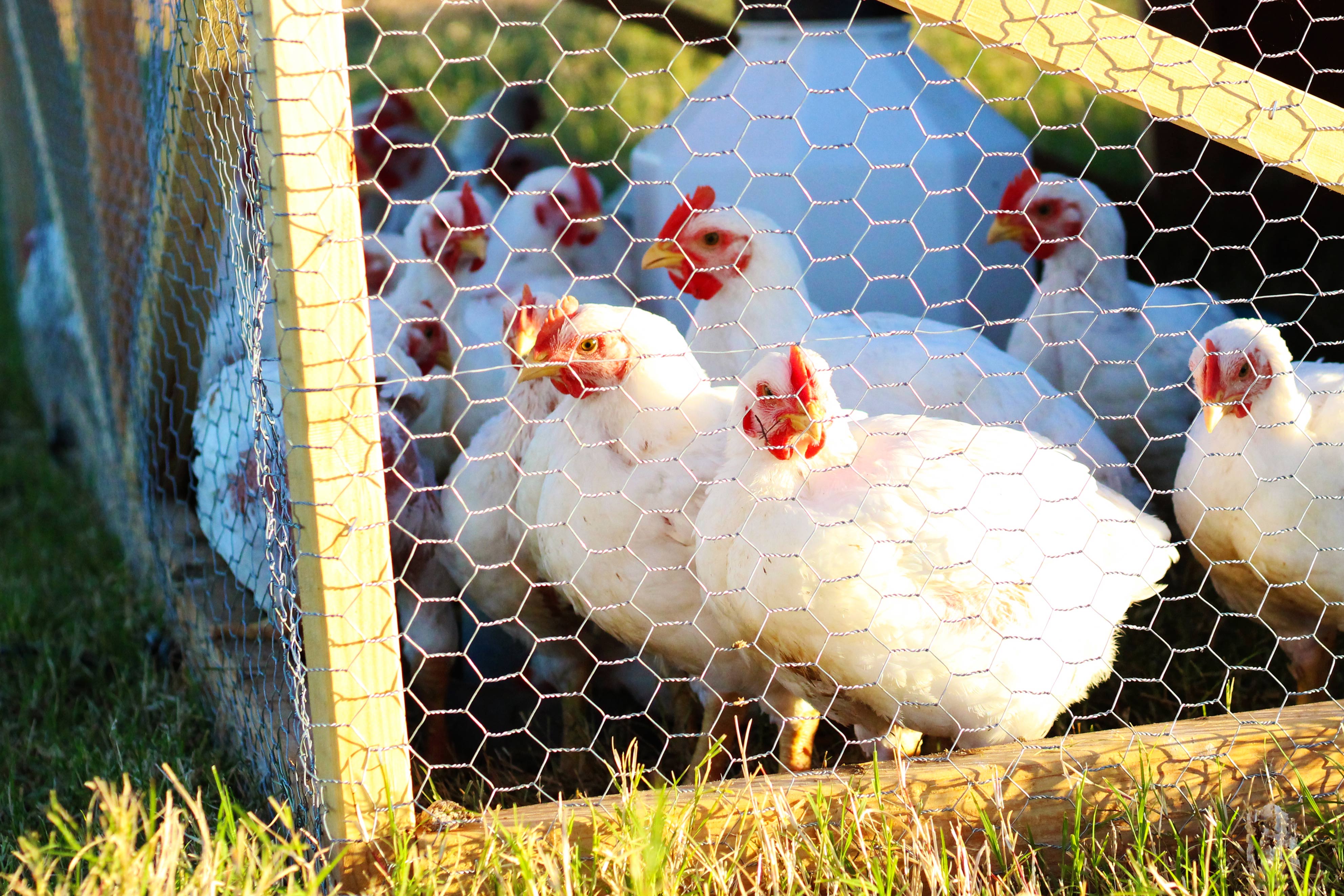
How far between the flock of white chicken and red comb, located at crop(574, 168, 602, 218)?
2.71ft

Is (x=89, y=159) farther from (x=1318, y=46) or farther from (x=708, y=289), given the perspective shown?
(x=1318, y=46)

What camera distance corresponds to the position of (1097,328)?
2734 mm

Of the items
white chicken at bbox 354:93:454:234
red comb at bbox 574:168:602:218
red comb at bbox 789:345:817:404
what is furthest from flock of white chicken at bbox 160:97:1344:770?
white chicken at bbox 354:93:454:234

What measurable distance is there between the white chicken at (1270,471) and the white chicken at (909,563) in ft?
1.03

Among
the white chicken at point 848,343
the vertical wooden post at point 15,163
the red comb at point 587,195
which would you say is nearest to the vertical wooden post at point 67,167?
the vertical wooden post at point 15,163

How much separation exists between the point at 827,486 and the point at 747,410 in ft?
0.55

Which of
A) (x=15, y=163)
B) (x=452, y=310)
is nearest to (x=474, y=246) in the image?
(x=452, y=310)

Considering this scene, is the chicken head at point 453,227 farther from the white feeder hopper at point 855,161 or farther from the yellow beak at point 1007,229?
the yellow beak at point 1007,229

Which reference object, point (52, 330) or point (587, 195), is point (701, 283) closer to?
point (587, 195)

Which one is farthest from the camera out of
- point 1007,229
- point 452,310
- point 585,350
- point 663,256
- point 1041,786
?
point 452,310

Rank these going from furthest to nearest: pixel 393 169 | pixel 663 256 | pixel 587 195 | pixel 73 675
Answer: pixel 393 169 < pixel 587 195 < pixel 73 675 < pixel 663 256

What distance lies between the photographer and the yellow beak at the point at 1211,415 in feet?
6.35

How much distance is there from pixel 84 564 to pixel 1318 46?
3388mm

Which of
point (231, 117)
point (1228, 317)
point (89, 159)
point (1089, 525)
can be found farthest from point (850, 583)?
point (89, 159)
